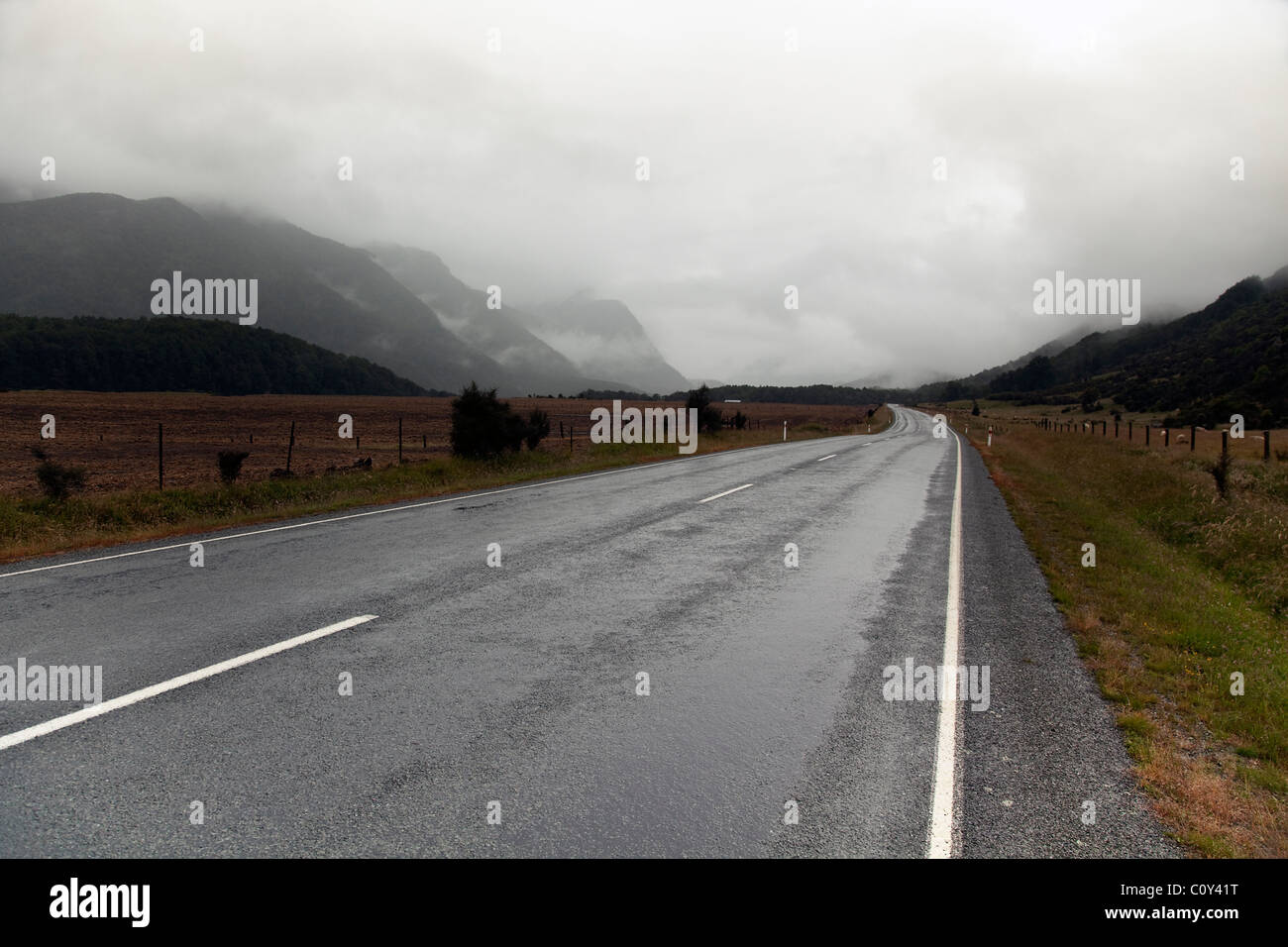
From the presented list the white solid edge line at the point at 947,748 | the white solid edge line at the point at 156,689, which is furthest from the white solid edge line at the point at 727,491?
the white solid edge line at the point at 156,689

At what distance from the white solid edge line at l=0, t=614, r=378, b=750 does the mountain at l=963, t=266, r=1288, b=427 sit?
64.7 m

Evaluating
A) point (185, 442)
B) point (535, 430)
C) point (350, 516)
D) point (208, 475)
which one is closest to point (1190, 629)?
point (350, 516)

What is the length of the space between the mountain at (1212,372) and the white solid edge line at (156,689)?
64739 millimetres

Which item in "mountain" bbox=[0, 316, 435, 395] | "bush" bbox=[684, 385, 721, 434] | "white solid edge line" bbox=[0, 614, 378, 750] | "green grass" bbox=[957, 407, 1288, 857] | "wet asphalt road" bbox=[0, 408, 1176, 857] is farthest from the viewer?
"mountain" bbox=[0, 316, 435, 395]

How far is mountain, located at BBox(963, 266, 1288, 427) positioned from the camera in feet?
209

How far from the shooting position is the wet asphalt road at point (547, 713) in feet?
10.5

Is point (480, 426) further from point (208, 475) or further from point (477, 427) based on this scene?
point (208, 475)

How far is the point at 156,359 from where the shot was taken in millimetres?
142875

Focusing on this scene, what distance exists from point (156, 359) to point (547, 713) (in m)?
171

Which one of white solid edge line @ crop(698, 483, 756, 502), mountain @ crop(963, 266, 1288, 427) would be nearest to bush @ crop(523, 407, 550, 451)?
white solid edge line @ crop(698, 483, 756, 502)

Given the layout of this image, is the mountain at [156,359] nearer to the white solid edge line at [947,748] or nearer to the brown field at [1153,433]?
the brown field at [1153,433]

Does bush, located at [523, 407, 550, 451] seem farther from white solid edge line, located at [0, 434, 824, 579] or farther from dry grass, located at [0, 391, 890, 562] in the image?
white solid edge line, located at [0, 434, 824, 579]

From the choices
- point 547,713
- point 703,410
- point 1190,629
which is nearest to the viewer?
point 547,713
